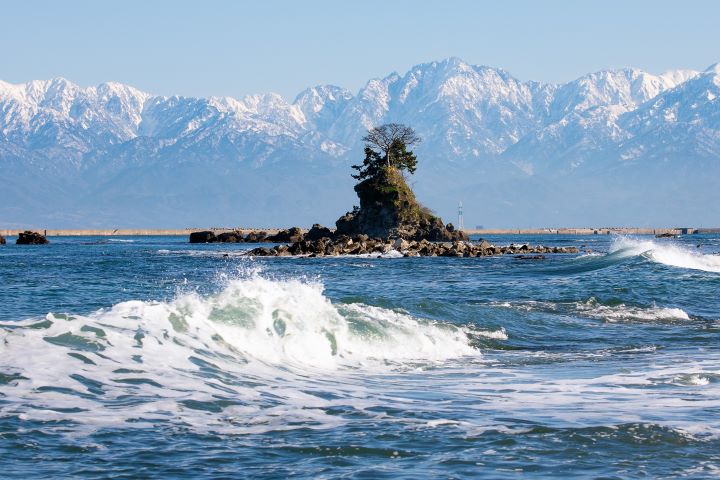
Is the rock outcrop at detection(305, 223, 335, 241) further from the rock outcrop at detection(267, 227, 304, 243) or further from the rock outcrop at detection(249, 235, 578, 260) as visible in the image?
the rock outcrop at detection(249, 235, 578, 260)

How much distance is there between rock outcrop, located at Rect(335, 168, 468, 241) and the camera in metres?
108

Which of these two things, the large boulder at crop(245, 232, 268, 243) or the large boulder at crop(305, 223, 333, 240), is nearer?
the large boulder at crop(305, 223, 333, 240)

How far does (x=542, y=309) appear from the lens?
31406mm

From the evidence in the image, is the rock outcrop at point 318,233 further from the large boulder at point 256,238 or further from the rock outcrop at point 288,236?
the large boulder at point 256,238

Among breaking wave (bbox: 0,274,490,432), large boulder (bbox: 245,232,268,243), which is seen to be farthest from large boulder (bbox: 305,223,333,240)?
breaking wave (bbox: 0,274,490,432)

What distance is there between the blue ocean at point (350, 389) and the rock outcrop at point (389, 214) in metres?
76.5

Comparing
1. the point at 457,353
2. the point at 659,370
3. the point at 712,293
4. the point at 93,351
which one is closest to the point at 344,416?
the point at 93,351

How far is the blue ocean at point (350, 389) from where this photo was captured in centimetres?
1129

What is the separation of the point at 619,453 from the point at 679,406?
10.5ft

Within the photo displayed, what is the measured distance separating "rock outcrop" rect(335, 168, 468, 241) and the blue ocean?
251 ft

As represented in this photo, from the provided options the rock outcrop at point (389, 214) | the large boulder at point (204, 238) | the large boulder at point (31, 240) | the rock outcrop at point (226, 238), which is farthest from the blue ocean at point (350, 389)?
the large boulder at point (204, 238)

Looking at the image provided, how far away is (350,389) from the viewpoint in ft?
53.4

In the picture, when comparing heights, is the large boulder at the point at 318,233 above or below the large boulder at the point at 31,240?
above

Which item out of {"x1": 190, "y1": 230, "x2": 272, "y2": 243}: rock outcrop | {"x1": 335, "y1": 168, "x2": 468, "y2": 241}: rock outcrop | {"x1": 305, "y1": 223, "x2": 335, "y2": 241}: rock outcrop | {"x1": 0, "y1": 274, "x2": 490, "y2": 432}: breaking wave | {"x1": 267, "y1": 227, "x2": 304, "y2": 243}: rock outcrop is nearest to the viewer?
{"x1": 0, "y1": 274, "x2": 490, "y2": 432}: breaking wave
